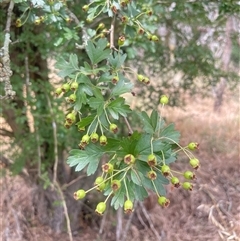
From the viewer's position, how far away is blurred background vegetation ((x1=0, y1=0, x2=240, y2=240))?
171 cm

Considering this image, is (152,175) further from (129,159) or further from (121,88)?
(121,88)

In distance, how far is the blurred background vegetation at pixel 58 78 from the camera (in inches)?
67.3

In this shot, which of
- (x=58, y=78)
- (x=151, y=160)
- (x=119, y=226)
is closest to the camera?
(x=151, y=160)

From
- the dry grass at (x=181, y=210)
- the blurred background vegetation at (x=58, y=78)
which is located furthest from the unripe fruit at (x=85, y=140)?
the dry grass at (x=181, y=210)

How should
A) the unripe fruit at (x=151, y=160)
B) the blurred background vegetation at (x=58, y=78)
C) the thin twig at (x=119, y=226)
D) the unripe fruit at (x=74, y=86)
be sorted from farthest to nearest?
the thin twig at (x=119, y=226) < the blurred background vegetation at (x=58, y=78) < the unripe fruit at (x=74, y=86) < the unripe fruit at (x=151, y=160)

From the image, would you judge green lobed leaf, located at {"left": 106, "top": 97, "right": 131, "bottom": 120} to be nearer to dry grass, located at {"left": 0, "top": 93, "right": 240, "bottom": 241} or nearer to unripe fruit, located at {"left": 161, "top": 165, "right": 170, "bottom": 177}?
unripe fruit, located at {"left": 161, "top": 165, "right": 170, "bottom": 177}

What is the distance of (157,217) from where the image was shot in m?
2.47

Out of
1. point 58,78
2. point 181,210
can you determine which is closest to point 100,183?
point 58,78

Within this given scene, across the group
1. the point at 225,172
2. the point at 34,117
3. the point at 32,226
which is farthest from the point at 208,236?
the point at 34,117

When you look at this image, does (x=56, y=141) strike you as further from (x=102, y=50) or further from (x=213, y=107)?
(x=213, y=107)

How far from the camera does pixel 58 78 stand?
6.67 feet

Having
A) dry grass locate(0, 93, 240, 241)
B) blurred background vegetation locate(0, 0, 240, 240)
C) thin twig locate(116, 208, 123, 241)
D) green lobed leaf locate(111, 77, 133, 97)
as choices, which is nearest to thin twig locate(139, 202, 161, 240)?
dry grass locate(0, 93, 240, 241)

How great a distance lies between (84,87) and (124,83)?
8cm

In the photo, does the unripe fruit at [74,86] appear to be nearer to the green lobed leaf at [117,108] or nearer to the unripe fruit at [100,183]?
the green lobed leaf at [117,108]
